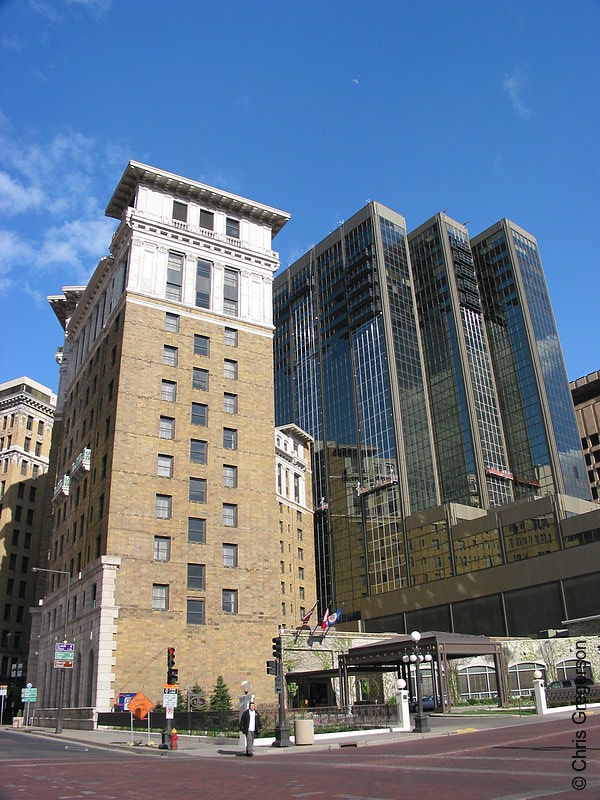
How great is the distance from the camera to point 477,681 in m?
56.1

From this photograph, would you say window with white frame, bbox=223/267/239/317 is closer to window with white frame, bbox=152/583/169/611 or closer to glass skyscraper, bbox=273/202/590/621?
window with white frame, bbox=152/583/169/611

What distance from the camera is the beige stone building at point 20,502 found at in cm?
9736

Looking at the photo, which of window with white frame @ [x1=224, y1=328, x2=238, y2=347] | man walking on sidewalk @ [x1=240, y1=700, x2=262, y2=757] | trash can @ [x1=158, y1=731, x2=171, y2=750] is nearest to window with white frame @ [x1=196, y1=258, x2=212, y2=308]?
window with white frame @ [x1=224, y1=328, x2=238, y2=347]

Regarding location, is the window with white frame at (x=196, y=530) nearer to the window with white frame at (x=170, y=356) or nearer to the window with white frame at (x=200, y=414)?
the window with white frame at (x=200, y=414)

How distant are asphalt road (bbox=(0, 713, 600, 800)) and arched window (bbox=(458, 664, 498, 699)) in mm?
31380

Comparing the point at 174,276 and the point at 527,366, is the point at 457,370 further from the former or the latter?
the point at 174,276

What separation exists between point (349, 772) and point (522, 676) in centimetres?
4580

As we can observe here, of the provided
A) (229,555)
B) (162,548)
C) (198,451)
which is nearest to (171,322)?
(198,451)

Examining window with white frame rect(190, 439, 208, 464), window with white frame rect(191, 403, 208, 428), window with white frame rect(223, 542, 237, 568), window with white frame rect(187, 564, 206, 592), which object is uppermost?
window with white frame rect(191, 403, 208, 428)

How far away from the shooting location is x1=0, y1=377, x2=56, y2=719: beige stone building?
319ft

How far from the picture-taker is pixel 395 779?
46.4 feet

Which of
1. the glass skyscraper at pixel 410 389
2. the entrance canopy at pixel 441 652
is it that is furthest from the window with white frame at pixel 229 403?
the glass skyscraper at pixel 410 389

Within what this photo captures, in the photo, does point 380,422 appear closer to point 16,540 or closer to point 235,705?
point 16,540

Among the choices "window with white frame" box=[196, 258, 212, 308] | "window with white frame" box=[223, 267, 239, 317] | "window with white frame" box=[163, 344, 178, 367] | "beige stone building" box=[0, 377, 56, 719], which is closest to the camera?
"window with white frame" box=[163, 344, 178, 367]
